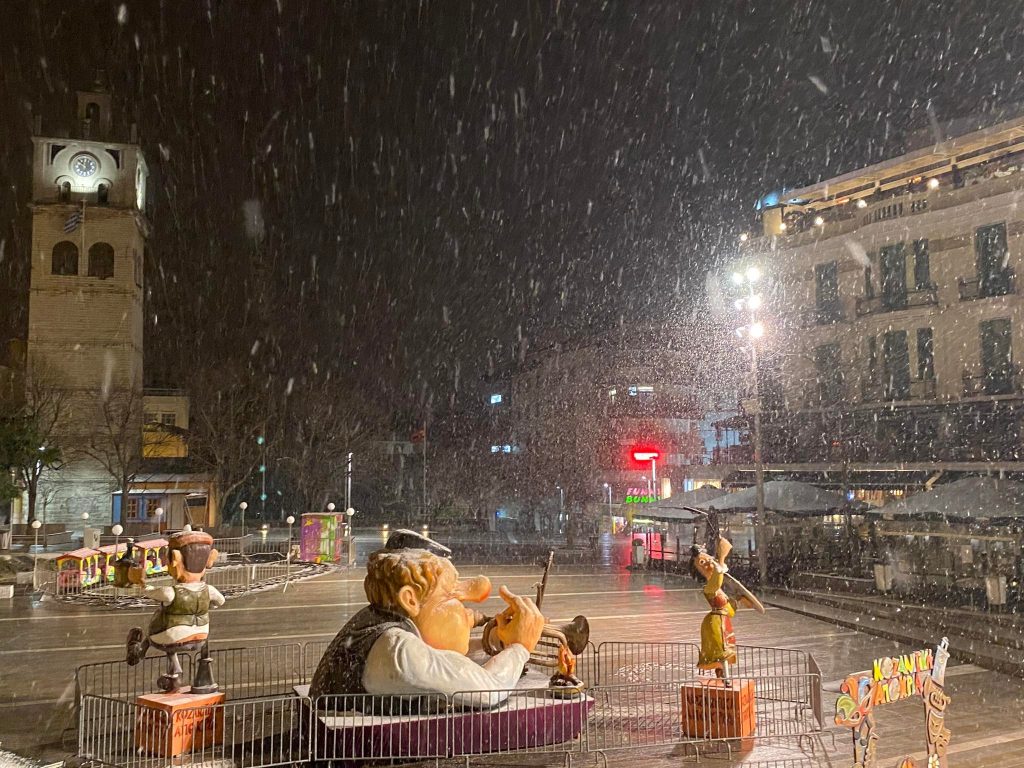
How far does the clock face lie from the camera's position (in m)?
46.6

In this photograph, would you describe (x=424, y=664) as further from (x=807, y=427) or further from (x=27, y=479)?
(x=27, y=479)

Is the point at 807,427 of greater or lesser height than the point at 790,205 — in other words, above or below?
below

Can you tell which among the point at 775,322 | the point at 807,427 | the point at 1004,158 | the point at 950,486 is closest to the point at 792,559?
the point at 950,486

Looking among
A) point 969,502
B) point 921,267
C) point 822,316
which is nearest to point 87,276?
point 822,316

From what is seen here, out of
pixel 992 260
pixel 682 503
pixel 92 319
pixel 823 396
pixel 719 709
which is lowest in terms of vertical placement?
pixel 719 709

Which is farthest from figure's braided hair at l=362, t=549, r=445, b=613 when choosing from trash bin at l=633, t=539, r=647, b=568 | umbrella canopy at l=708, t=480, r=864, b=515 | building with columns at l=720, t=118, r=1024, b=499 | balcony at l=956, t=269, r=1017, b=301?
balcony at l=956, t=269, r=1017, b=301

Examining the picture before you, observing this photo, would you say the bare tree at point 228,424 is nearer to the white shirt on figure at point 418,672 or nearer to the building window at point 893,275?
the building window at point 893,275

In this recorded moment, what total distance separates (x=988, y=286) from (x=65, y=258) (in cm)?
4387

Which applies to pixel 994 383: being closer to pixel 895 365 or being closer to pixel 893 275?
pixel 895 365

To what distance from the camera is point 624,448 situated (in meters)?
39.1

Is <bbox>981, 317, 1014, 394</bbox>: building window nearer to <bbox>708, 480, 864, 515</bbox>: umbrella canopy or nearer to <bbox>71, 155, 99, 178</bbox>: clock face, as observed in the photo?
<bbox>708, 480, 864, 515</bbox>: umbrella canopy

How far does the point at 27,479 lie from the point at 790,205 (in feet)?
121

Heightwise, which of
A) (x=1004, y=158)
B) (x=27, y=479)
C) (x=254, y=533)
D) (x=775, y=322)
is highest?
(x=1004, y=158)

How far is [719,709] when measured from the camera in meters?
8.23
